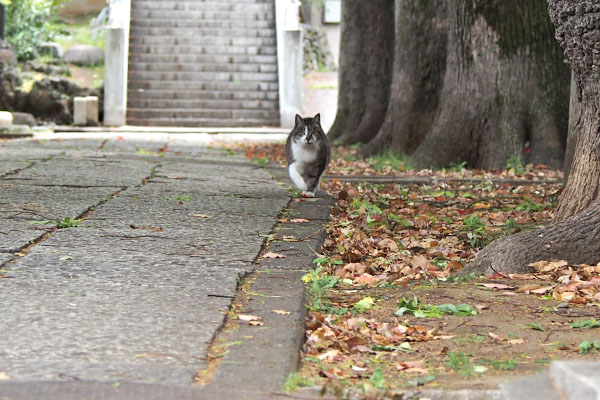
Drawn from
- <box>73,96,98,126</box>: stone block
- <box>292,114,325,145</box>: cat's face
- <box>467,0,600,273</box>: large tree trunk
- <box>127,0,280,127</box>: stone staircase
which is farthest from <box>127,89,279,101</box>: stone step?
<box>467,0,600,273</box>: large tree trunk

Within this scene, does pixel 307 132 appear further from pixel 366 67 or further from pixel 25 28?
pixel 25 28

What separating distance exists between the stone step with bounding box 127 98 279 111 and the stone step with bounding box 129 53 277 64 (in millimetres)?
1294

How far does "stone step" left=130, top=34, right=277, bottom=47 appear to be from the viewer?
20.6m

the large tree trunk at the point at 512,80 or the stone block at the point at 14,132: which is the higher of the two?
the large tree trunk at the point at 512,80

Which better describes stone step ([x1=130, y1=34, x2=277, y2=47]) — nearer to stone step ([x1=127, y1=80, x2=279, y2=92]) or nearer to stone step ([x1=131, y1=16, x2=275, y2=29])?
stone step ([x1=131, y1=16, x2=275, y2=29])

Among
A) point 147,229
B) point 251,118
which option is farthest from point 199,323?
point 251,118

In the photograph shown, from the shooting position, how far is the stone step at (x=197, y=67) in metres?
19.9

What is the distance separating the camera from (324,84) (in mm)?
25500

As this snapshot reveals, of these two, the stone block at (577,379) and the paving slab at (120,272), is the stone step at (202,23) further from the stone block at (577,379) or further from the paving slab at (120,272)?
the stone block at (577,379)

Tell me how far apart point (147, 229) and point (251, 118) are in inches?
521

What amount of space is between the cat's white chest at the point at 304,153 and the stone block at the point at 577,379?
18.2 ft

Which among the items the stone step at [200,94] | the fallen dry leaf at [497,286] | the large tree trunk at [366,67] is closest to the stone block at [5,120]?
the stone step at [200,94]

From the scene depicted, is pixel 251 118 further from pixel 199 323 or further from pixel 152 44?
pixel 199 323

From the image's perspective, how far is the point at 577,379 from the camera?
8.88ft
